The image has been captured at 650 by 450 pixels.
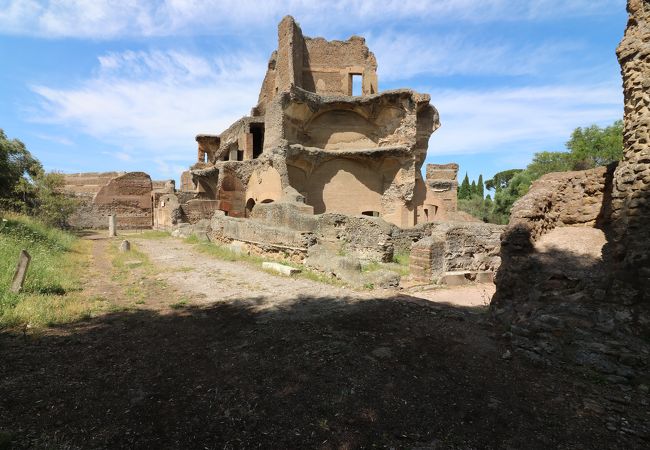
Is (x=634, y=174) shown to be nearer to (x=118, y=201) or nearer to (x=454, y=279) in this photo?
(x=454, y=279)

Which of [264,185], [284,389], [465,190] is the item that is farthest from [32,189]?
[465,190]

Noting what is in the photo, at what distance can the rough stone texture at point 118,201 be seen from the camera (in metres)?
27.3

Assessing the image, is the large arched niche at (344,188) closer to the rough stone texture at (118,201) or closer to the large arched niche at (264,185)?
the large arched niche at (264,185)

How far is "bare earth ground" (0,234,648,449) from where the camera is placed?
261cm

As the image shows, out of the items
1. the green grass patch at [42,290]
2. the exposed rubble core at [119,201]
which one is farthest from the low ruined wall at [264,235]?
the exposed rubble core at [119,201]

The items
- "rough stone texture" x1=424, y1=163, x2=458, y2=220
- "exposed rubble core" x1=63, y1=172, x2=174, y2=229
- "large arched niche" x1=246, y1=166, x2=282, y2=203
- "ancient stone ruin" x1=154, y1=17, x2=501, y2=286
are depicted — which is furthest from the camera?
"exposed rubble core" x1=63, y1=172, x2=174, y2=229

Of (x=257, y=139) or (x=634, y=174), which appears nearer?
(x=634, y=174)

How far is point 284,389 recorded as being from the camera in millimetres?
3266

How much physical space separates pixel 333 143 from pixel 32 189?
17.0 metres

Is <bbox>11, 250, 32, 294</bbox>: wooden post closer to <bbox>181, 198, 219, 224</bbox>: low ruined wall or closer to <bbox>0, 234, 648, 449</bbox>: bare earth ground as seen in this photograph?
<bbox>0, 234, 648, 449</bbox>: bare earth ground

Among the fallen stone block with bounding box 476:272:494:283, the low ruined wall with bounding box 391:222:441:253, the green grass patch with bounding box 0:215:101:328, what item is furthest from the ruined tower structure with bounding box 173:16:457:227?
the green grass patch with bounding box 0:215:101:328

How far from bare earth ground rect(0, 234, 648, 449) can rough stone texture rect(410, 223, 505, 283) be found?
14.8 feet

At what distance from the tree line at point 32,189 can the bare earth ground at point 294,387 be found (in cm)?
1629

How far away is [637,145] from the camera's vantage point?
4012 millimetres
